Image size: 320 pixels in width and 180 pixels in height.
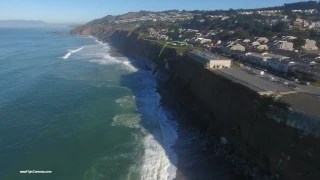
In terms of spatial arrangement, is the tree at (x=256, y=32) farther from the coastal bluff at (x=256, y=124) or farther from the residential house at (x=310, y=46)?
the coastal bluff at (x=256, y=124)

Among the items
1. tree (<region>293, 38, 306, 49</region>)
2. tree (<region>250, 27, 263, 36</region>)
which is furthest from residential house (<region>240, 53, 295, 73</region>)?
tree (<region>250, 27, 263, 36</region>)

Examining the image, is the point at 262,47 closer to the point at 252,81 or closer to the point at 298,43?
the point at 298,43

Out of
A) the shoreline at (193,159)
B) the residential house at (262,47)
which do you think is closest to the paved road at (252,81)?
the shoreline at (193,159)

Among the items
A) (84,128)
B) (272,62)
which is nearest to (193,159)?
(84,128)

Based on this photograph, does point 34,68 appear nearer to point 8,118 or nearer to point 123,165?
point 8,118

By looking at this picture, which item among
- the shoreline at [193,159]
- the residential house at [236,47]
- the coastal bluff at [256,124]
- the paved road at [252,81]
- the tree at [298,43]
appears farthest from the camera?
the tree at [298,43]

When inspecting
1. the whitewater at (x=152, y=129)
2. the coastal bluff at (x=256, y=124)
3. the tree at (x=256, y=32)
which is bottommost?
the whitewater at (x=152, y=129)

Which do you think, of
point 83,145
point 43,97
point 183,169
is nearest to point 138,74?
point 43,97
